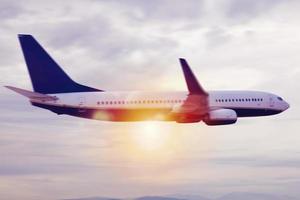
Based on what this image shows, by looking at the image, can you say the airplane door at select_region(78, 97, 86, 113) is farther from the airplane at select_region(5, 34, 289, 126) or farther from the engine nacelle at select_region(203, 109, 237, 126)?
the engine nacelle at select_region(203, 109, 237, 126)

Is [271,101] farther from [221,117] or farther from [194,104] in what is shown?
[194,104]

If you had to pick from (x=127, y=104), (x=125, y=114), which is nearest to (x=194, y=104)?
(x=127, y=104)

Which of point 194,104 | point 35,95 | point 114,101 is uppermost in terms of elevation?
point 114,101

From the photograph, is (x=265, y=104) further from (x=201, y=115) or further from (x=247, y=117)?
(x=201, y=115)

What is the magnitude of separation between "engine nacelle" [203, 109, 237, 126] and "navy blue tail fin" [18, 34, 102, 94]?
2091 centimetres

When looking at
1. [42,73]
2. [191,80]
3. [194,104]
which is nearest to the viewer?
[191,80]

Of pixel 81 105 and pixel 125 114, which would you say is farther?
pixel 125 114

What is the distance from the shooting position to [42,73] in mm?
100750

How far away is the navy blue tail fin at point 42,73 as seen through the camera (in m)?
100

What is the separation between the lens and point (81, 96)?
100 metres

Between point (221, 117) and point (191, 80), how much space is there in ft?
26.2

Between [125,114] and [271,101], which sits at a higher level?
[271,101]

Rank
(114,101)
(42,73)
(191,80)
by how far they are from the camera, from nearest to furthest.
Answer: (191,80)
(42,73)
(114,101)

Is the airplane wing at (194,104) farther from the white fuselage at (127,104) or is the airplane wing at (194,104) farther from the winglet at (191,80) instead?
the white fuselage at (127,104)
